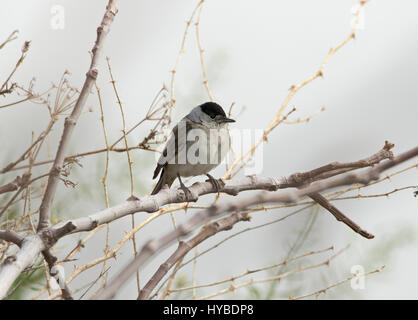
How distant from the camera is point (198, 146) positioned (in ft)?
4.70

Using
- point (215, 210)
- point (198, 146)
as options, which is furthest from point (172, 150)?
point (215, 210)

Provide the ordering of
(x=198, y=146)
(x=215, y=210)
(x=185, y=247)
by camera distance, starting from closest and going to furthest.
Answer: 1. (x=215, y=210)
2. (x=185, y=247)
3. (x=198, y=146)

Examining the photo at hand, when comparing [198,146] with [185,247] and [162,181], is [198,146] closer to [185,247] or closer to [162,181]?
[162,181]

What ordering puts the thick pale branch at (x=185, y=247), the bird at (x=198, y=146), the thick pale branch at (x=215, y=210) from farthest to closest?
the bird at (x=198, y=146)
the thick pale branch at (x=185, y=247)
the thick pale branch at (x=215, y=210)

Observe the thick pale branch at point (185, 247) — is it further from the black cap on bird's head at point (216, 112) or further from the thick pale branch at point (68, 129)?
the black cap on bird's head at point (216, 112)

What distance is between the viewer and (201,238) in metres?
0.54

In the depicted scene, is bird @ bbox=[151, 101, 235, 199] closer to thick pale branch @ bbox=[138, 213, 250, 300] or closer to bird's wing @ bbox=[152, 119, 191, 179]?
bird's wing @ bbox=[152, 119, 191, 179]

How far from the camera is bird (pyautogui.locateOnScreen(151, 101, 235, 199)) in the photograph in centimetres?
142

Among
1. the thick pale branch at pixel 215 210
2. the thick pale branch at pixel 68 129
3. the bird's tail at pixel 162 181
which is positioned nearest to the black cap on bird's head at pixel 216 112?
the bird's tail at pixel 162 181

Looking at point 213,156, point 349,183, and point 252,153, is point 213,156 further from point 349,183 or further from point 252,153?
point 349,183

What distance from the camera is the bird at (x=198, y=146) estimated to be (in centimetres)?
142

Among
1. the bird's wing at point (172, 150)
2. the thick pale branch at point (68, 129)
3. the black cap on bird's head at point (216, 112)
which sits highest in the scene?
the black cap on bird's head at point (216, 112)

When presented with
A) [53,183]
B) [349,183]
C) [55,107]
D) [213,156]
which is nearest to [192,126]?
[213,156]
